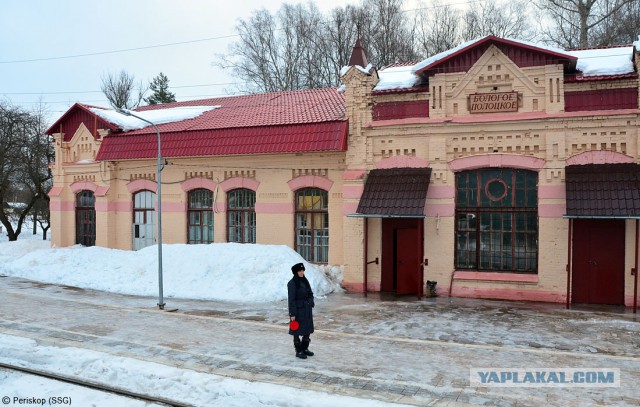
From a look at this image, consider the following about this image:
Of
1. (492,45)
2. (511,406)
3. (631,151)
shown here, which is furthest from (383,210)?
(511,406)

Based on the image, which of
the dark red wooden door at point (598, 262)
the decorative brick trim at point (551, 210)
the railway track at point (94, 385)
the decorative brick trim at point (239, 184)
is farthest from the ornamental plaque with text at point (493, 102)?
the railway track at point (94, 385)

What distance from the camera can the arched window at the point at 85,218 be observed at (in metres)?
21.6

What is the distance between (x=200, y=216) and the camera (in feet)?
62.4

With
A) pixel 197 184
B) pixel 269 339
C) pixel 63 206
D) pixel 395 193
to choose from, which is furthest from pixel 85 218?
pixel 269 339

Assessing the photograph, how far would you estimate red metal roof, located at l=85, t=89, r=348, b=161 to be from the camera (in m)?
16.0

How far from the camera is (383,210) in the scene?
14.6 m

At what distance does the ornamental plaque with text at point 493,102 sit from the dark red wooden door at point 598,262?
3604mm

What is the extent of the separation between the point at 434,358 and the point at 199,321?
224 inches

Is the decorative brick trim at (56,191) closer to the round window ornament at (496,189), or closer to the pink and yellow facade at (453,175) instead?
the pink and yellow facade at (453,175)

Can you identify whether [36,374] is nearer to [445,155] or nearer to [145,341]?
[145,341]

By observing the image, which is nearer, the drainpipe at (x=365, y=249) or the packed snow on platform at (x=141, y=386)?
the packed snow on platform at (x=141, y=386)

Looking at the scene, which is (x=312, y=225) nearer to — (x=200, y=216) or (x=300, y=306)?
(x=200, y=216)

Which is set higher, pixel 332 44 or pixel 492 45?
pixel 332 44

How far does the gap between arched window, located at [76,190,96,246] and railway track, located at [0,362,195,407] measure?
13.5 meters
